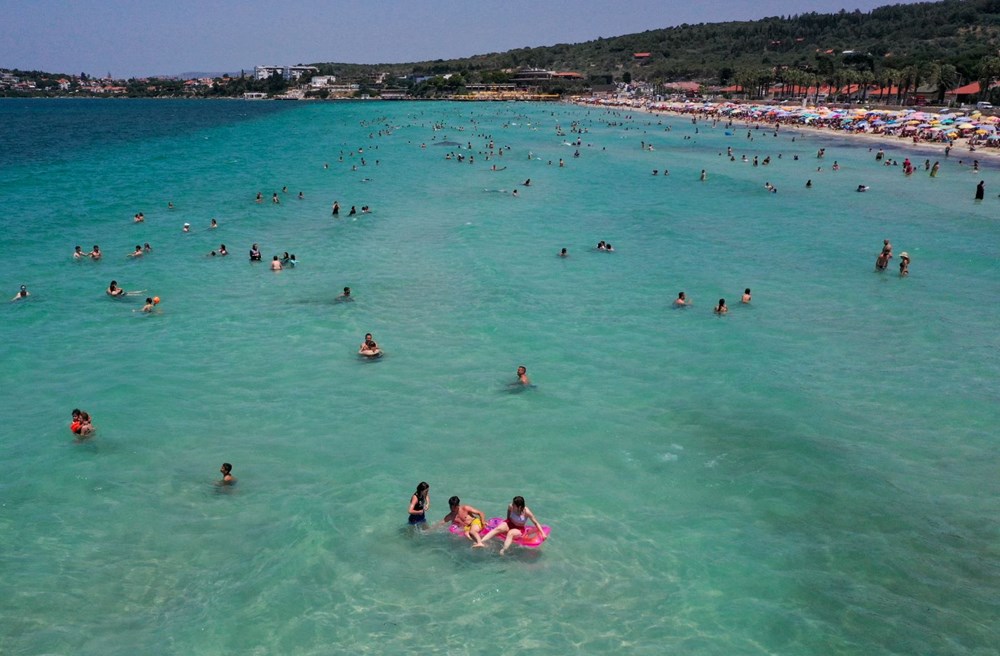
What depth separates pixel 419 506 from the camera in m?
11.5

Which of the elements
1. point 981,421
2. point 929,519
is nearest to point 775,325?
point 981,421

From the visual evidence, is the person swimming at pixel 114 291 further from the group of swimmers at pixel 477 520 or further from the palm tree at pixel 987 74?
the palm tree at pixel 987 74

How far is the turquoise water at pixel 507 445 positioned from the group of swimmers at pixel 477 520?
299 millimetres

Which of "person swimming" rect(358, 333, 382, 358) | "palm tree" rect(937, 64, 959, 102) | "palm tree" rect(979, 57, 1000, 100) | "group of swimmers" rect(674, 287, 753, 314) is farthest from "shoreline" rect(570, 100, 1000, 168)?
"person swimming" rect(358, 333, 382, 358)

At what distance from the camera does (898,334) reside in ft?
66.5

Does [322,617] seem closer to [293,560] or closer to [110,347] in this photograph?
[293,560]

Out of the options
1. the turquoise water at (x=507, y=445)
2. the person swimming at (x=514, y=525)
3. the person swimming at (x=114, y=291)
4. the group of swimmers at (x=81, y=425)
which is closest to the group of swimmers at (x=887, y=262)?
the turquoise water at (x=507, y=445)

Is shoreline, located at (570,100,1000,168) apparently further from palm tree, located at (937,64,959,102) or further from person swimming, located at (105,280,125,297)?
person swimming, located at (105,280,125,297)

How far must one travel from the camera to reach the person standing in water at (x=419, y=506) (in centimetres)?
1145

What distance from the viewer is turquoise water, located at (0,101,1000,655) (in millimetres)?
9883

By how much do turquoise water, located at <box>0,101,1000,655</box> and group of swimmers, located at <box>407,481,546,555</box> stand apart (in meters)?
0.30

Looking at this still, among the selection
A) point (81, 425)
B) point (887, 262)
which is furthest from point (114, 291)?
point (887, 262)

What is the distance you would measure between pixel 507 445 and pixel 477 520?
3.19 meters

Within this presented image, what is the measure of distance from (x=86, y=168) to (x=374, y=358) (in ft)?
182
